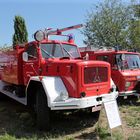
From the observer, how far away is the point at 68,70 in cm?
789

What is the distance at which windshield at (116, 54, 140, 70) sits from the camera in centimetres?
1181

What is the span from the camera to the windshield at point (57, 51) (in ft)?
29.6

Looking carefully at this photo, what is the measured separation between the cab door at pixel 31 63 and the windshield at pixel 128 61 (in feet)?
12.3

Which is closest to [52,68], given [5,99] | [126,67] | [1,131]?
[1,131]

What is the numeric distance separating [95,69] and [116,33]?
74.9 feet

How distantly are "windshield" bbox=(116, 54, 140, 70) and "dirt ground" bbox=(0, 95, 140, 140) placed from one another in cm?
155

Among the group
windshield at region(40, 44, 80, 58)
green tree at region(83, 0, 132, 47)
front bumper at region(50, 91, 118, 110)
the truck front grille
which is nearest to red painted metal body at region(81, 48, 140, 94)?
windshield at region(40, 44, 80, 58)

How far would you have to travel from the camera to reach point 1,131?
8.22 meters

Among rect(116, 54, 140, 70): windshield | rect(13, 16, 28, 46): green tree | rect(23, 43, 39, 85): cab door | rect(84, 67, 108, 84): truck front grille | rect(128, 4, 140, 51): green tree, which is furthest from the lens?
rect(13, 16, 28, 46): green tree

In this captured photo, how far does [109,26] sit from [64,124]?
2241cm

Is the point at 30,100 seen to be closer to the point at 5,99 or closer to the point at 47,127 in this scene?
the point at 47,127

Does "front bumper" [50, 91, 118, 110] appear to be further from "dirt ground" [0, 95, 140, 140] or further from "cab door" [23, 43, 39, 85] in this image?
"cab door" [23, 43, 39, 85]

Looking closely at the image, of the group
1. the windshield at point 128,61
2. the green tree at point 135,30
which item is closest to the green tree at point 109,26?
the green tree at point 135,30

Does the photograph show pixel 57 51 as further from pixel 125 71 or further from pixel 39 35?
pixel 125 71
